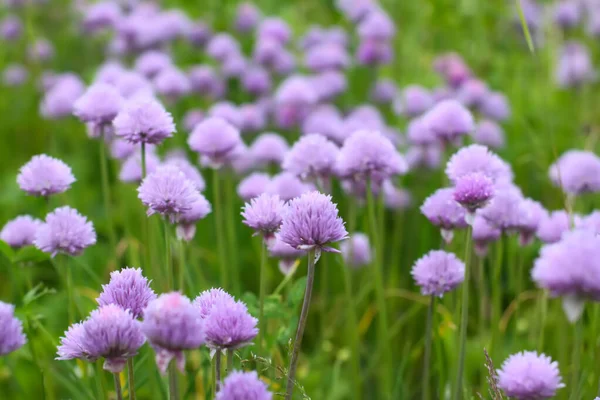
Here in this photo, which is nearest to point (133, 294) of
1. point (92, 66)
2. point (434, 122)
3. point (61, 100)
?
point (434, 122)

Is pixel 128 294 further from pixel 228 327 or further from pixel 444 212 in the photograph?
pixel 444 212

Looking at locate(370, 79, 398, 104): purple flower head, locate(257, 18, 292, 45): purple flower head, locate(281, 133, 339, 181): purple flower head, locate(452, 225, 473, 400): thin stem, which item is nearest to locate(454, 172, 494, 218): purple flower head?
locate(452, 225, 473, 400): thin stem

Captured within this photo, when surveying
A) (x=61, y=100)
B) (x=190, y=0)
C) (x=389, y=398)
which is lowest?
(x=389, y=398)

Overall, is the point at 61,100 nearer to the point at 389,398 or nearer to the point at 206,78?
the point at 206,78

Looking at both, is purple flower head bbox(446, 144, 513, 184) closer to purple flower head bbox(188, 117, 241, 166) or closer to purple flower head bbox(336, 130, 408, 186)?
purple flower head bbox(336, 130, 408, 186)

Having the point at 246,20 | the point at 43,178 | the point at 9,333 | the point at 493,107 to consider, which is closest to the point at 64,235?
the point at 43,178

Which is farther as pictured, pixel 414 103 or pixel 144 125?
pixel 414 103

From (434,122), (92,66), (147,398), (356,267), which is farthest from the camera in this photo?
(92,66)

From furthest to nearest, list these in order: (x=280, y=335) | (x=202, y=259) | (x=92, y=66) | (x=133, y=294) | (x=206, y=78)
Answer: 1. (x=92, y=66)
2. (x=206, y=78)
3. (x=202, y=259)
4. (x=280, y=335)
5. (x=133, y=294)
